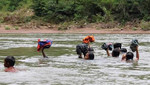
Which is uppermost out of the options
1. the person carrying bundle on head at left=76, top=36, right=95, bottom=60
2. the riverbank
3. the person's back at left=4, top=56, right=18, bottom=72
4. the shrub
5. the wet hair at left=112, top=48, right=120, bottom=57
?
the person's back at left=4, top=56, right=18, bottom=72

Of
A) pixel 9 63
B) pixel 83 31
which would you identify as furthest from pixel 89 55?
pixel 83 31

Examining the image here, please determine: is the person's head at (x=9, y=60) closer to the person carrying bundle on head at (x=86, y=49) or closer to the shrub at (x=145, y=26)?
the person carrying bundle on head at (x=86, y=49)

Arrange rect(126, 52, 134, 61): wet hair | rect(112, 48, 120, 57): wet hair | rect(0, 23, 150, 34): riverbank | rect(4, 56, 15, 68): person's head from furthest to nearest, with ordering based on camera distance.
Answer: rect(0, 23, 150, 34): riverbank
rect(112, 48, 120, 57): wet hair
rect(126, 52, 134, 61): wet hair
rect(4, 56, 15, 68): person's head

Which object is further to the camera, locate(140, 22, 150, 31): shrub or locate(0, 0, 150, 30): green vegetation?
locate(0, 0, 150, 30): green vegetation

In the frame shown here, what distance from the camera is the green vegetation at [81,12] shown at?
48844mm

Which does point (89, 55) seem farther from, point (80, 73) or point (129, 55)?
point (80, 73)

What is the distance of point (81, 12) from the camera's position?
52.2 m

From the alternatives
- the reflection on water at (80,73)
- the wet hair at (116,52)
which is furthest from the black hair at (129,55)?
the wet hair at (116,52)

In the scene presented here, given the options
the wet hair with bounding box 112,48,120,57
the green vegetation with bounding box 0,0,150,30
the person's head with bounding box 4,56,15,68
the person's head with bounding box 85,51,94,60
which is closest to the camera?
the person's head with bounding box 4,56,15,68

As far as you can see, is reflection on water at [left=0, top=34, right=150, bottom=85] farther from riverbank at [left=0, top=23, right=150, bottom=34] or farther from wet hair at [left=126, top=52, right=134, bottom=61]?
riverbank at [left=0, top=23, right=150, bottom=34]

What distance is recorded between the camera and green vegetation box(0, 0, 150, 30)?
48.8 m

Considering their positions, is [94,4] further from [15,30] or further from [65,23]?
[15,30]

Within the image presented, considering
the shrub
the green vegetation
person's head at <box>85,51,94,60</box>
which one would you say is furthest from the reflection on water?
the green vegetation

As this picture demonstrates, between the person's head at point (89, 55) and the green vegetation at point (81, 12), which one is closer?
the person's head at point (89, 55)
